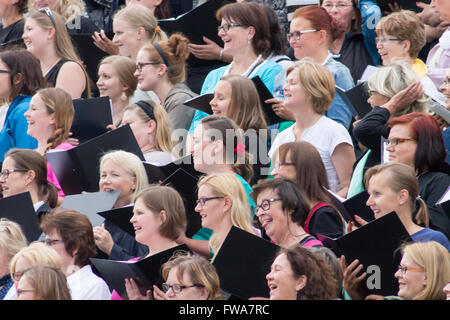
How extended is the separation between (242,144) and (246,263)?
157 cm

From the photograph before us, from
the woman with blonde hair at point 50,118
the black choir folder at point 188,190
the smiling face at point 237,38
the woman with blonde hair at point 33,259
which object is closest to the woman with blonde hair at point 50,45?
the woman with blonde hair at point 50,118

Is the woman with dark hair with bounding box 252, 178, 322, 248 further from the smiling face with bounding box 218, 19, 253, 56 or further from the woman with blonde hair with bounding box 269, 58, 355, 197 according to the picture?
the smiling face with bounding box 218, 19, 253, 56

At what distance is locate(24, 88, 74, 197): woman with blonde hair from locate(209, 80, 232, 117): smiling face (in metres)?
1.08

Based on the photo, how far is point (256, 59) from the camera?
24.8 ft

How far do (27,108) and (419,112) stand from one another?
2.95 m

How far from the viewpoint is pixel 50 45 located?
26.9 feet

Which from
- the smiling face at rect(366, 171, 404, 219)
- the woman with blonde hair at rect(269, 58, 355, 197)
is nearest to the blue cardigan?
the woman with blonde hair at rect(269, 58, 355, 197)

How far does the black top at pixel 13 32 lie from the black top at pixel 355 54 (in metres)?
2.88

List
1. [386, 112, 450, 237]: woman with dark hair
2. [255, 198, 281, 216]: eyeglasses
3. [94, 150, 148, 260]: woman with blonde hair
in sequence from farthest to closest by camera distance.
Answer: [94, 150, 148, 260]: woman with blonde hair → [386, 112, 450, 237]: woman with dark hair → [255, 198, 281, 216]: eyeglasses

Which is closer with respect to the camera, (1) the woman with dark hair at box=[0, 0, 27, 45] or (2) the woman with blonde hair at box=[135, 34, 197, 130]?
(2) the woman with blonde hair at box=[135, 34, 197, 130]

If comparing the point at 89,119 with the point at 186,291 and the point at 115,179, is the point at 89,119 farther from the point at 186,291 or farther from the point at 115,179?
the point at 186,291

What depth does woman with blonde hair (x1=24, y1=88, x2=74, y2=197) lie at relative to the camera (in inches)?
279

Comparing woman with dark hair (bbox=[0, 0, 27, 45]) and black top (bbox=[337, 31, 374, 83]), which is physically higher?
woman with dark hair (bbox=[0, 0, 27, 45])
